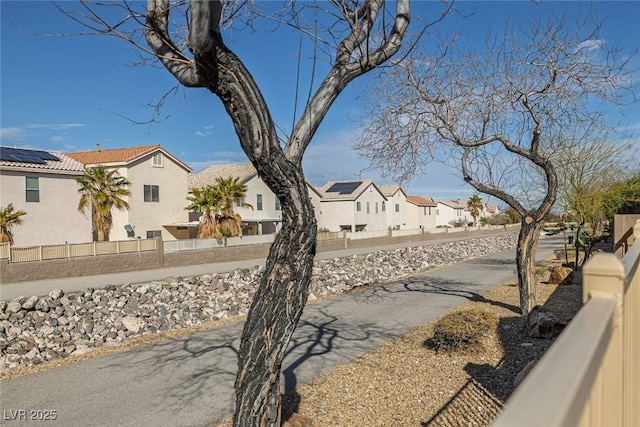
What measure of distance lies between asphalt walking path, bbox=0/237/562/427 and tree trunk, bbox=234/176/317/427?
80.4 inches

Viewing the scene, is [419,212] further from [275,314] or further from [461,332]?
[275,314]

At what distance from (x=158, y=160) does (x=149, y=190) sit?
2.17 m

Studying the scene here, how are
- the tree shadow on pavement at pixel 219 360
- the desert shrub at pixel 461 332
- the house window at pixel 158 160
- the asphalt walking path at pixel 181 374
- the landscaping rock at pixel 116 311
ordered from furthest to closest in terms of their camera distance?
the house window at pixel 158 160
the landscaping rock at pixel 116 311
the desert shrub at pixel 461 332
the tree shadow on pavement at pixel 219 360
the asphalt walking path at pixel 181 374

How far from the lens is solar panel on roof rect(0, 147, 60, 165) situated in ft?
74.6

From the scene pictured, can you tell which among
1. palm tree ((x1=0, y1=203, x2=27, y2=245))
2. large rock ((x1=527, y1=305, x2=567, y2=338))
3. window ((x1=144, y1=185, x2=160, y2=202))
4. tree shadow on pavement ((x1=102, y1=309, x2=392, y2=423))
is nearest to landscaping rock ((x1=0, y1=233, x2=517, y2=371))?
tree shadow on pavement ((x1=102, y1=309, x2=392, y2=423))

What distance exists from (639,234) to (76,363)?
30.6 ft

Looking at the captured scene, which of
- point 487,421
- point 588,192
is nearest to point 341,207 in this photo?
point 588,192

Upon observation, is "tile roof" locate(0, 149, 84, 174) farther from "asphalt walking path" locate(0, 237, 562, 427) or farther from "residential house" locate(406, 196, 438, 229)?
"residential house" locate(406, 196, 438, 229)

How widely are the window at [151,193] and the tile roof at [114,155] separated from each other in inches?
83.4

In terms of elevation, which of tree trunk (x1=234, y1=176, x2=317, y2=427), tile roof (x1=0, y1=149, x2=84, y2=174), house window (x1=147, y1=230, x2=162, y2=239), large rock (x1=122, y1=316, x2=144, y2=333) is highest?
tile roof (x1=0, y1=149, x2=84, y2=174)

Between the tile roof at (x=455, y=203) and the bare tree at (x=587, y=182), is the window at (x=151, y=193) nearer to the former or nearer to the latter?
the bare tree at (x=587, y=182)

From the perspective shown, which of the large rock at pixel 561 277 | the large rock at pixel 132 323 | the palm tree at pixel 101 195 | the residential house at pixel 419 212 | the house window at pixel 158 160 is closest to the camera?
the large rock at pixel 132 323

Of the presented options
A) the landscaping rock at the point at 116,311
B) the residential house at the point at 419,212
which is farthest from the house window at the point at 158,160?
the residential house at the point at 419,212

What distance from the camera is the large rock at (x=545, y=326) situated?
28.2 ft
